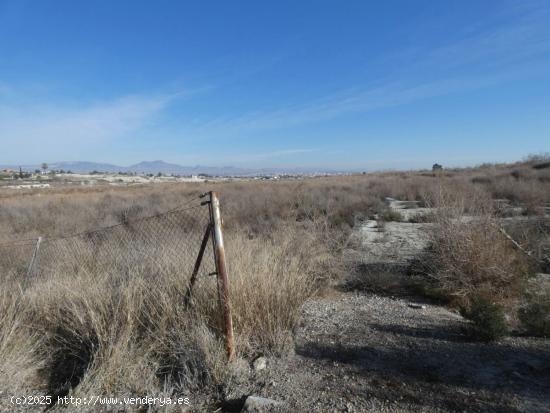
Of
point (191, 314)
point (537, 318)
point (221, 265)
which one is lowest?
point (537, 318)

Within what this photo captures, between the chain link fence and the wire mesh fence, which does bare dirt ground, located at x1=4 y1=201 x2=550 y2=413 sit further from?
the wire mesh fence

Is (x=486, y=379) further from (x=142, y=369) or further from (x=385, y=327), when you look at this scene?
(x=142, y=369)

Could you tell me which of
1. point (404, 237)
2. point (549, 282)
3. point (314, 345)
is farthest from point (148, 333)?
point (404, 237)

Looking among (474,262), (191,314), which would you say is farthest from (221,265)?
(474,262)

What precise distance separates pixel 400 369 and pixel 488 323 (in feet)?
4.78

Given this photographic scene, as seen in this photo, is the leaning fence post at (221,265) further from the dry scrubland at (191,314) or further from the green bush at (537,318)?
the green bush at (537,318)

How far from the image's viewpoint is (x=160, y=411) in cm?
395

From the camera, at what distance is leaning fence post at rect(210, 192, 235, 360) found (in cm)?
457

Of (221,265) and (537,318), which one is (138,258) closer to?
(221,265)

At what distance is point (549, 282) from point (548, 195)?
1489cm

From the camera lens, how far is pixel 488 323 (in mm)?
5074

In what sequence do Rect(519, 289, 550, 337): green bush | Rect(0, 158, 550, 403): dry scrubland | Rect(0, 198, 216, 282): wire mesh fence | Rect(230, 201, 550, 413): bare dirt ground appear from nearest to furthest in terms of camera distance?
1. Rect(230, 201, 550, 413): bare dirt ground
2. Rect(0, 158, 550, 403): dry scrubland
3. Rect(519, 289, 550, 337): green bush
4. Rect(0, 198, 216, 282): wire mesh fence

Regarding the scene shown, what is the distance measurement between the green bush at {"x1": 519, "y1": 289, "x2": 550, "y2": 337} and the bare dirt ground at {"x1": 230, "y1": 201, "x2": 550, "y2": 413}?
18cm

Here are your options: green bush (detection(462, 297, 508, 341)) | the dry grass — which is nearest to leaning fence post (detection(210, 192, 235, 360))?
green bush (detection(462, 297, 508, 341))
